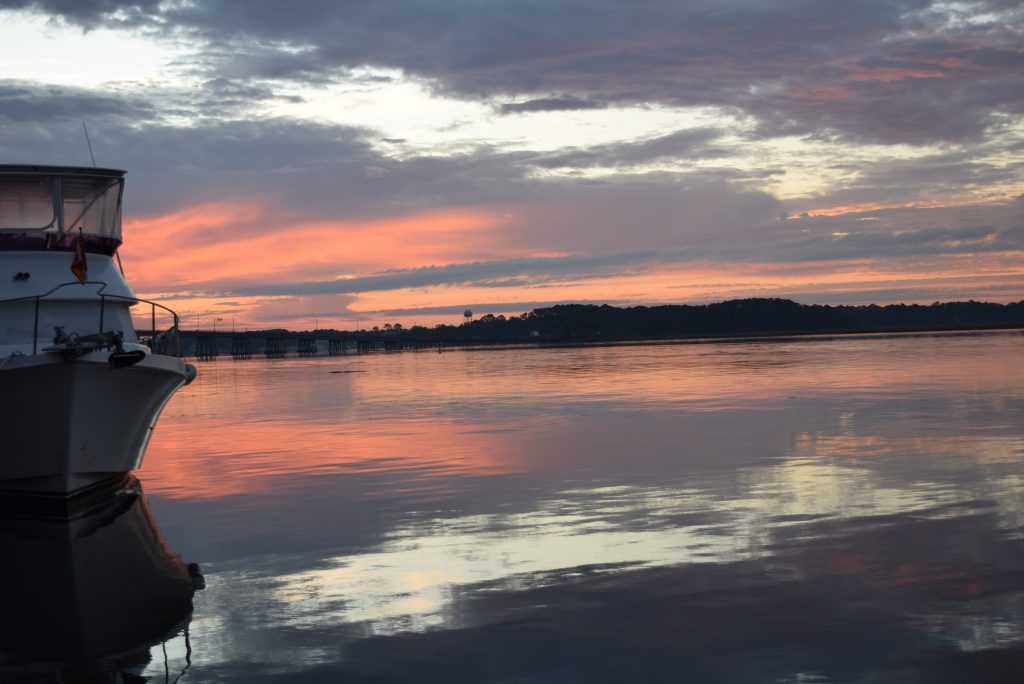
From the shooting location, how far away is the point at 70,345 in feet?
61.7

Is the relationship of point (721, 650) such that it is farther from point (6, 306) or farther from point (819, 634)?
point (6, 306)

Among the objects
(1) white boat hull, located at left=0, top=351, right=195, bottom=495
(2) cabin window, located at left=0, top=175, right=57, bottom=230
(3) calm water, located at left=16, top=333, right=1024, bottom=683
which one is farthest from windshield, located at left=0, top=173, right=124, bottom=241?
(3) calm water, located at left=16, top=333, right=1024, bottom=683

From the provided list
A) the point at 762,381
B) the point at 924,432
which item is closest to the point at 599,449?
the point at 924,432

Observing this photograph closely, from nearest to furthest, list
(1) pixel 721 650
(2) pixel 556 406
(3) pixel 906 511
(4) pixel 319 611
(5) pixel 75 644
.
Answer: (1) pixel 721 650 → (5) pixel 75 644 → (4) pixel 319 611 → (3) pixel 906 511 → (2) pixel 556 406

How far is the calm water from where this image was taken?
31.8ft

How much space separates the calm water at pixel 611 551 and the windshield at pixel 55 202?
646 centimetres

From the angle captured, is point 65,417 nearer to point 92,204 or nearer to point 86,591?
point 86,591

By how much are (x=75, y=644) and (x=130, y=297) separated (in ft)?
47.8

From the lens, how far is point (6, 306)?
71.8 feet

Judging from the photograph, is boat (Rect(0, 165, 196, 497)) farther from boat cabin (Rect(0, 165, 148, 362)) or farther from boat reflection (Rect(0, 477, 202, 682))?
boat reflection (Rect(0, 477, 202, 682))

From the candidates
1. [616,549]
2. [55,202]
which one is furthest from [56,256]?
[616,549]

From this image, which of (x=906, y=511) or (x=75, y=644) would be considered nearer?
(x=75, y=644)

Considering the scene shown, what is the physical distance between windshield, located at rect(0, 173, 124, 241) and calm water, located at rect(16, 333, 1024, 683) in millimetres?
6461

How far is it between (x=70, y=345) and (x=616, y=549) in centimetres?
1111
